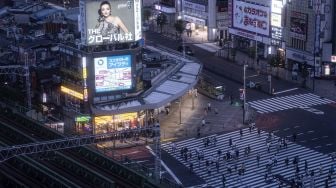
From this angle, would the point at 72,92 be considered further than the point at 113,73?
Yes

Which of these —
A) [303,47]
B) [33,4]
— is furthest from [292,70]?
[33,4]

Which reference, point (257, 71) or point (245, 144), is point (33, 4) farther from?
point (245, 144)

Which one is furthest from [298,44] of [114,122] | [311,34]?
[114,122]

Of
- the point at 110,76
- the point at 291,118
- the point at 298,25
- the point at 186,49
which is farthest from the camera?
the point at 186,49

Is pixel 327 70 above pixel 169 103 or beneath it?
above

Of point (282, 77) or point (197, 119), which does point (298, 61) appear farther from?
point (197, 119)

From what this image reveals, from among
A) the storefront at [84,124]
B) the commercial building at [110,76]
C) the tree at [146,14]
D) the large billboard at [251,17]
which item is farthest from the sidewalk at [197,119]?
the tree at [146,14]

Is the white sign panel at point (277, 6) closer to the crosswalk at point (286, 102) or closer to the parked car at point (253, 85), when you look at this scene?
the parked car at point (253, 85)
